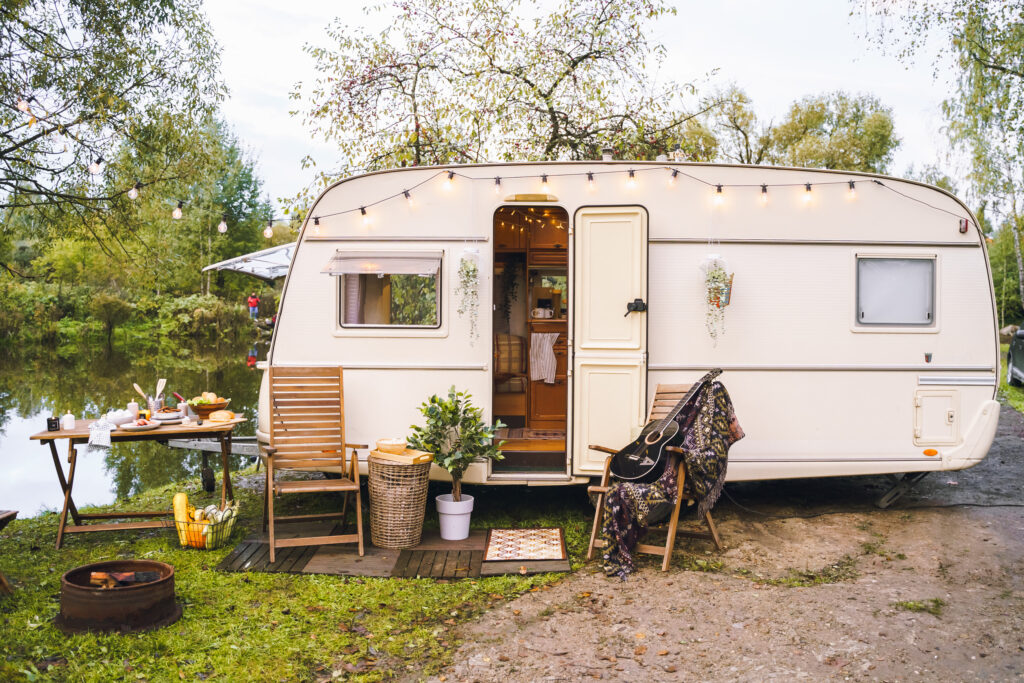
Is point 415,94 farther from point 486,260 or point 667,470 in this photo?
point 667,470

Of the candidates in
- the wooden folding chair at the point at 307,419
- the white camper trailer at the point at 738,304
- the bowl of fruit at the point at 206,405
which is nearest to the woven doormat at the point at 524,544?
the white camper trailer at the point at 738,304

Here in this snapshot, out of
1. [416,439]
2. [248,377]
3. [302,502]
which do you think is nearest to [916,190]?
[416,439]

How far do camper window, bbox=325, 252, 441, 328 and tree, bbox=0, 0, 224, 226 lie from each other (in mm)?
4582

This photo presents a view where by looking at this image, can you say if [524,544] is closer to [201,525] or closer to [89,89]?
[201,525]

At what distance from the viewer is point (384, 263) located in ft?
18.9

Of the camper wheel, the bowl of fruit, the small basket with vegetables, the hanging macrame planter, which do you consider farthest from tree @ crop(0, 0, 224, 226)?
the camper wheel

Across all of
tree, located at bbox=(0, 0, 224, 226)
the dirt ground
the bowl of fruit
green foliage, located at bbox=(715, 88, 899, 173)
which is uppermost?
green foliage, located at bbox=(715, 88, 899, 173)

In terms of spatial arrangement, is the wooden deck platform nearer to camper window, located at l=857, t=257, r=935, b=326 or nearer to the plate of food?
the plate of food

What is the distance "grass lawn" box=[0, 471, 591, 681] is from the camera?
11.7 feet

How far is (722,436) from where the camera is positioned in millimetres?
5102

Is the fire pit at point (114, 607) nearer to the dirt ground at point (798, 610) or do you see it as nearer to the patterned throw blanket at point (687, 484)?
the dirt ground at point (798, 610)

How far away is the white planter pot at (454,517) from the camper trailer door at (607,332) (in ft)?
2.98

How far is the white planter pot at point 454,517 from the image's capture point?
218 inches

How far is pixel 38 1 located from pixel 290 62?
3.14 m
